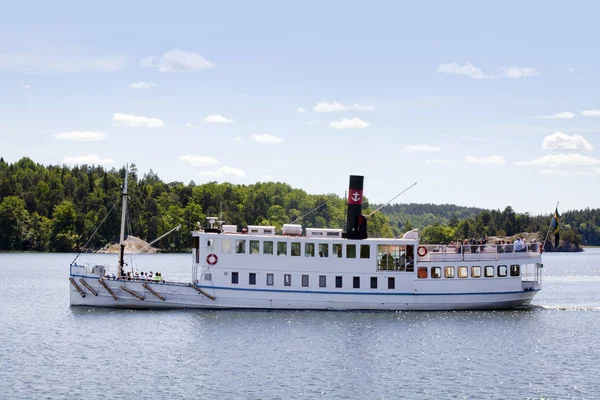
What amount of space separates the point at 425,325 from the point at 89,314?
21497mm

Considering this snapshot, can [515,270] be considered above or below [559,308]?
above

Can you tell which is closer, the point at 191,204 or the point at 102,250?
Result: the point at 102,250

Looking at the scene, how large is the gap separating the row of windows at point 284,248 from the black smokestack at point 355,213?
1.37 meters

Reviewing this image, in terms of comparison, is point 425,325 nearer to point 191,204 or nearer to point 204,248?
point 204,248

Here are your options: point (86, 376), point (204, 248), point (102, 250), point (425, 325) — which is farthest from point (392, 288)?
point (102, 250)

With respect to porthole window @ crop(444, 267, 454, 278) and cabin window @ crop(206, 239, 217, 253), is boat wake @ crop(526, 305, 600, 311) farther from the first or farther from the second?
cabin window @ crop(206, 239, 217, 253)

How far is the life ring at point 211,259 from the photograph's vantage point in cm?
5384

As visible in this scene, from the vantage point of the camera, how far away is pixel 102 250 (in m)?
166

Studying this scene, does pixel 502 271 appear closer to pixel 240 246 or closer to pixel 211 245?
pixel 240 246

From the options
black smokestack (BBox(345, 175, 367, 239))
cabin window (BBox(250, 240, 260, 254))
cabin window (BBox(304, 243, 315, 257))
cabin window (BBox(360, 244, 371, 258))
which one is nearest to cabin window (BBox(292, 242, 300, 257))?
cabin window (BBox(304, 243, 315, 257))

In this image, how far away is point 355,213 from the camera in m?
56.0

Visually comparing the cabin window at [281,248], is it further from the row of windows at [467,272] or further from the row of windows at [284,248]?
the row of windows at [467,272]

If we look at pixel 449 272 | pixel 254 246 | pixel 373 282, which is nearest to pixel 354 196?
pixel 373 282

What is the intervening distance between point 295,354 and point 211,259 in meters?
13.9
